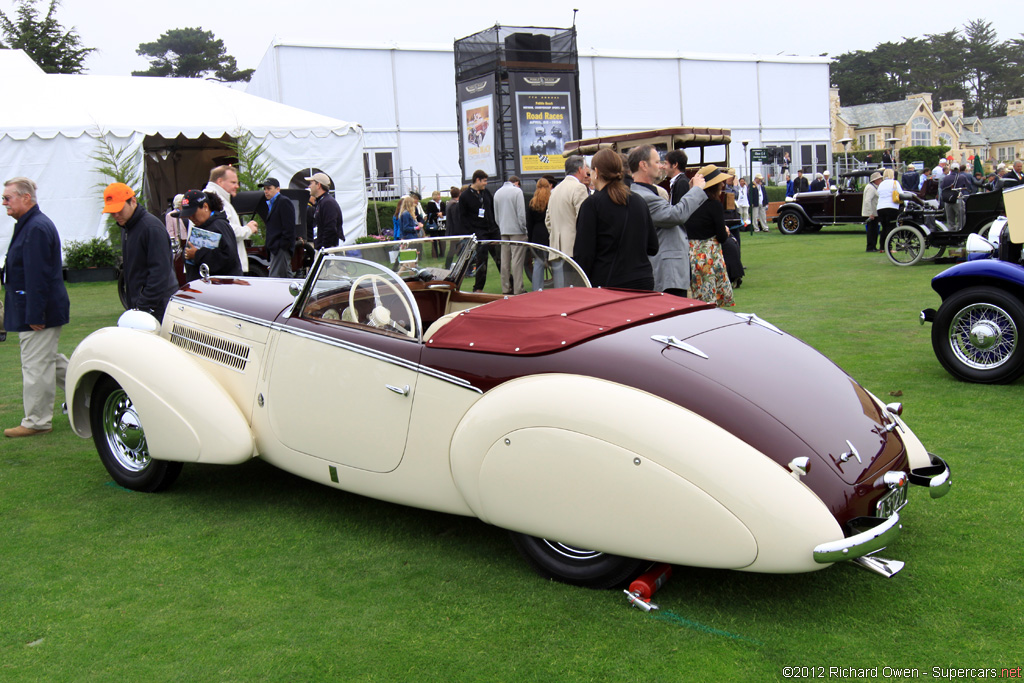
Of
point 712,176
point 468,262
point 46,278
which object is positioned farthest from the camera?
point 712,176

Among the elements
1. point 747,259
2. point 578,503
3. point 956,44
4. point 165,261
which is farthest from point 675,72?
point 956,44

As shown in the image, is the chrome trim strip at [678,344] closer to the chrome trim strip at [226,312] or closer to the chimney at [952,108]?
the chrome trim strip at [226,312]

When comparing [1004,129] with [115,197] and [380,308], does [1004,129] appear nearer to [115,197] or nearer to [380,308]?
[115,197]

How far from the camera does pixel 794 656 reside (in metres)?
2.70

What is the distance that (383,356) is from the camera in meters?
3.64

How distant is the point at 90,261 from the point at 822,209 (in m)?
17.3

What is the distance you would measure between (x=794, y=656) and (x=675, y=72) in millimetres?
35325

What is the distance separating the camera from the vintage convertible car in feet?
9.28

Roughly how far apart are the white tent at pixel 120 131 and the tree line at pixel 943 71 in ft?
293

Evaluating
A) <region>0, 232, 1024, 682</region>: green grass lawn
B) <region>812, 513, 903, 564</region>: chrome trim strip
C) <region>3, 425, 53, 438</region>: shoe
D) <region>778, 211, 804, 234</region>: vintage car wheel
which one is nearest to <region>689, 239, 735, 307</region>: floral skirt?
<region>0, 232, 1024, 682</region>: green grass lawn

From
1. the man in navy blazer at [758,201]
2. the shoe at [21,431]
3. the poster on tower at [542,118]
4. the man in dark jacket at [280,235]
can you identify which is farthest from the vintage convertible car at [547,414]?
the man in navy blazer at [758,201]

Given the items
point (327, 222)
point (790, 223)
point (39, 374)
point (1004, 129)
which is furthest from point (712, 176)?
point (1004, 129)

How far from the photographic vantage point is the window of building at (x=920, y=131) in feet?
255

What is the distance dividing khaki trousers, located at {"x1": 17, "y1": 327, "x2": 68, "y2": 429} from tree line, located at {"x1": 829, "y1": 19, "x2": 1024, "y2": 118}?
101 metres
